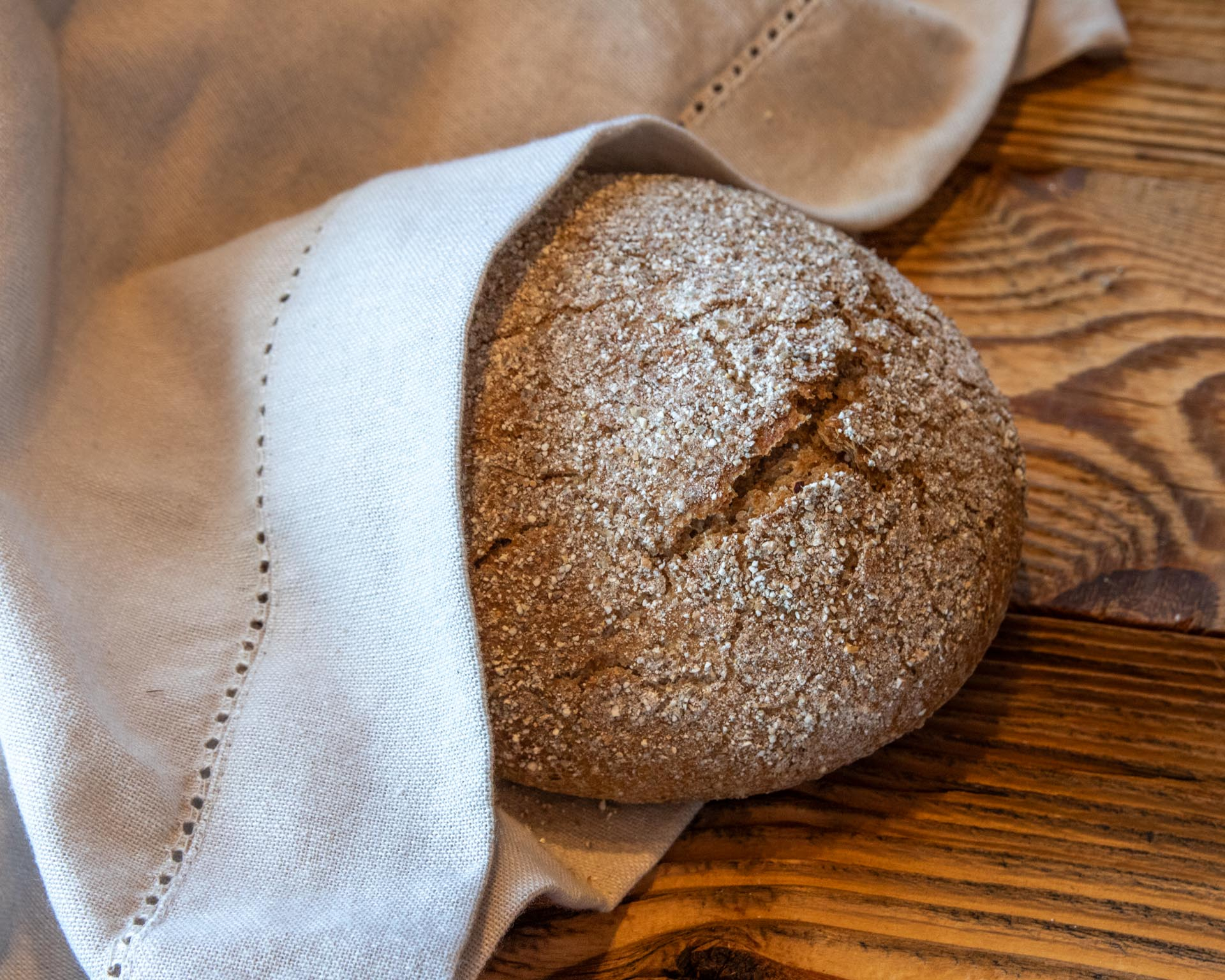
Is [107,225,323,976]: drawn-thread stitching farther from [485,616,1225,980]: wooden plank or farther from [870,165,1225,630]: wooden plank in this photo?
[870,165,1225,630]: wooden plank

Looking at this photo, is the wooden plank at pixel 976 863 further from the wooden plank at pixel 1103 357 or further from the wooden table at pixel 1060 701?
the wooden plank at pixel 1103 357

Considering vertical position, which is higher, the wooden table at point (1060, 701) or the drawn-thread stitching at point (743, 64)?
the drawn-thread stitching at point (743, 64)

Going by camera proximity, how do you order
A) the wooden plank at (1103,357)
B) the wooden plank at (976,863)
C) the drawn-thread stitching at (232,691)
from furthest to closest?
the wooden plank at (1103,357)
the wooden plank at (976,863)
the drawn-thread stitching at (232,691)

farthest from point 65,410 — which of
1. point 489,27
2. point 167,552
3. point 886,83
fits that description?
point 886,83

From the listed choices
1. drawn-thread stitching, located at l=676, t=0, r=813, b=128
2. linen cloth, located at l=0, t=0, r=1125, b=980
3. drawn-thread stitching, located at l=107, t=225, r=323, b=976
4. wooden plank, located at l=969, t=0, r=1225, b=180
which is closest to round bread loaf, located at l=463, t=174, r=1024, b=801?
linen cloth, located at l=0, t=0, r=1125, b=980

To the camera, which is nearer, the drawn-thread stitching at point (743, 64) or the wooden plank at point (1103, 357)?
the wooden plank at point (1103, 357)

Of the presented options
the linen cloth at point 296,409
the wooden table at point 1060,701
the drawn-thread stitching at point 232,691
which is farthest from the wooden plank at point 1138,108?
the drawn-thread stitching at point 232,691

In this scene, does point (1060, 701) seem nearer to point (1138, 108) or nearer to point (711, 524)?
point (711, 524)
